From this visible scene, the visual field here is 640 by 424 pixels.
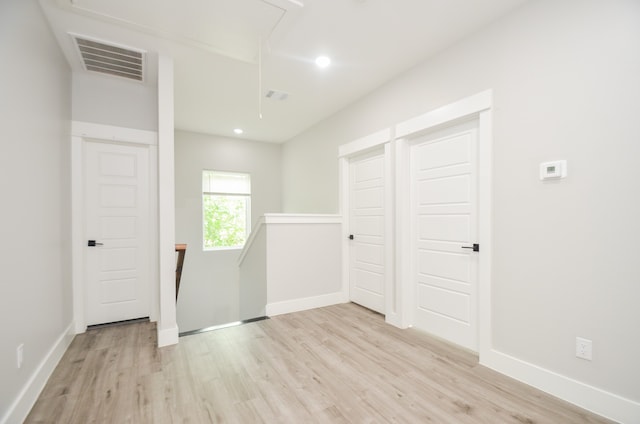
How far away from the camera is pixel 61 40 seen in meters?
2.51

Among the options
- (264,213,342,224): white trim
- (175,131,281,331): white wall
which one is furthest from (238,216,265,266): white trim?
(175,131,281,331): white wall

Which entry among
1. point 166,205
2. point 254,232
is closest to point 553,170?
point 166,205

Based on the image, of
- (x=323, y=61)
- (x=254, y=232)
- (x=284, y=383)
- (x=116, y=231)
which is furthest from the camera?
(x=254, y=232)

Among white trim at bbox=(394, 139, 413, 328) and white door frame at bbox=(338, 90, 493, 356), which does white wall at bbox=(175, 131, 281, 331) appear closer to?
white door frame at bbox=(338, 90, 493, 356)

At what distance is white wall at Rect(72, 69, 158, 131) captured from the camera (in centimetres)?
307

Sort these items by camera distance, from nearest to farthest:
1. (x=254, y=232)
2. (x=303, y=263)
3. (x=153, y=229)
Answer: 1. (x=153, y=229)
2. (x=303, y=263)
3. (x=254, y=232)

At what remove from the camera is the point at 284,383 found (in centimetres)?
210

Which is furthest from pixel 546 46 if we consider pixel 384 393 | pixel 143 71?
pixel 143 71

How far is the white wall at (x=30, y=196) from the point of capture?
1.62m

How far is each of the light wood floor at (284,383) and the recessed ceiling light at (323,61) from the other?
279 cm

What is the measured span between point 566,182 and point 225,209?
5.17m

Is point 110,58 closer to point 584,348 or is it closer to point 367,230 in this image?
point 367,230

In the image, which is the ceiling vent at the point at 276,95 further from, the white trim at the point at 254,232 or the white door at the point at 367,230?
the white trim at the point at 254,232

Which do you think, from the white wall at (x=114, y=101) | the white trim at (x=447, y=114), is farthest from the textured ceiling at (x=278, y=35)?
the white trim at (x=447, y=114)
